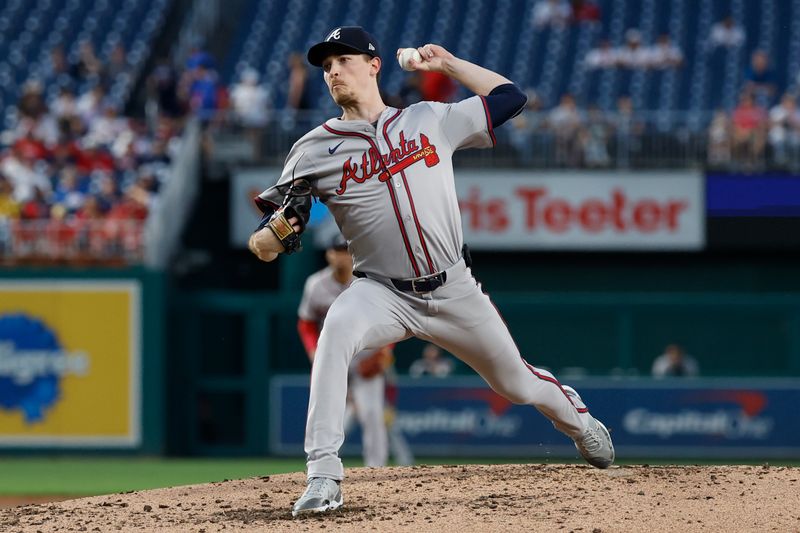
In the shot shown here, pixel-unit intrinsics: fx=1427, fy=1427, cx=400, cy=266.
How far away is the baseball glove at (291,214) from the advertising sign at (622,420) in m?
8.70

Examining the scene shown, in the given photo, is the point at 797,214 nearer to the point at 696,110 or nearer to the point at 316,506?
the point at 696,110

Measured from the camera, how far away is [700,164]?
1541 cm

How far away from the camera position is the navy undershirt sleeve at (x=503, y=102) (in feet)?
18.8

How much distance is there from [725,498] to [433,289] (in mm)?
1471

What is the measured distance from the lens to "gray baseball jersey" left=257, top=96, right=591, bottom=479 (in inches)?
217

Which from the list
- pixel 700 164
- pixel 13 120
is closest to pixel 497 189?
pixel 700 164

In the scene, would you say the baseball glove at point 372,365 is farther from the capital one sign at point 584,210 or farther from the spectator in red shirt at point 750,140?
the spectator in red shirt at point 750,140

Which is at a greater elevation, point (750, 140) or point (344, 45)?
point (750, 140)

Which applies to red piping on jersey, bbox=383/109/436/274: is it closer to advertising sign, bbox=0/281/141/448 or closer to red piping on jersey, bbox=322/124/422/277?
red piping on jersey, bbox=322/124/422/277

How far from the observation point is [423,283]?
5645mm

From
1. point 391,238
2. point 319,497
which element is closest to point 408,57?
point 391,238

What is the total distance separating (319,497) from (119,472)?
300 inches

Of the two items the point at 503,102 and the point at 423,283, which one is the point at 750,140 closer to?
the point at 503,102

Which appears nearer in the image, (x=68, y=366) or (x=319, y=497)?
(x=319, y=497)
